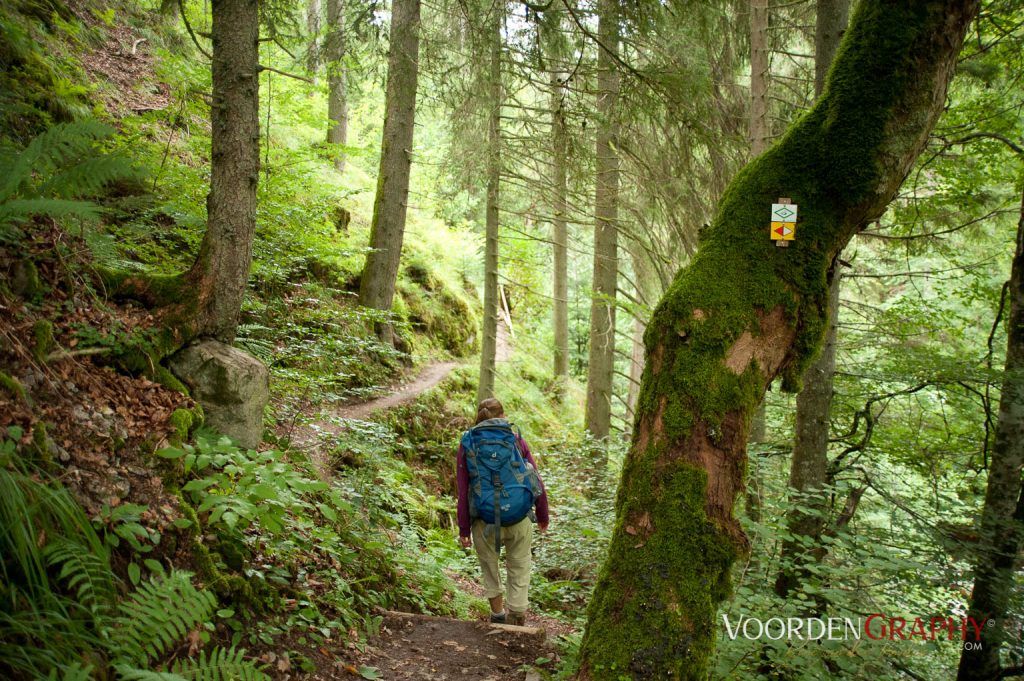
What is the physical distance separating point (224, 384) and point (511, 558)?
9.21 ft

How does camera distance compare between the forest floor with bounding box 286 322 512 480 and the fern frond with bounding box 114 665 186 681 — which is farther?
the forest floor with bounding box 286 322 512 480

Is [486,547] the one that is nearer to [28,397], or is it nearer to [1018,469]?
[28,397]

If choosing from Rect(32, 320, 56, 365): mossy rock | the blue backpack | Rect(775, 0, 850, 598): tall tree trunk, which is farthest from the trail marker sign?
Rect(32, 320, 56, 365): mossy rock

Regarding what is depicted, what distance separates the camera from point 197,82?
773 centimetres

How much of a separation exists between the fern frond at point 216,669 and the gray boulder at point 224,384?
1974 millimetres

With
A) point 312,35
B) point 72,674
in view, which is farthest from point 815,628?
point 312,35

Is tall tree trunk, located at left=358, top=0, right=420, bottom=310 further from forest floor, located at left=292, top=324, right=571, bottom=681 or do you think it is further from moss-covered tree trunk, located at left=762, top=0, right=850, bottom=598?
moss-covered tree trunk, located at left=762, top=0, right=850, bottom=598

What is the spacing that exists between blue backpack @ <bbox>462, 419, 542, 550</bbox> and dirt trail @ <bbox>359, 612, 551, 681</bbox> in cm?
81

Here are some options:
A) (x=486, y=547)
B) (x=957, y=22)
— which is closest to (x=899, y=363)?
(x=957, y=22)

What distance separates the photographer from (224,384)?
441 cm

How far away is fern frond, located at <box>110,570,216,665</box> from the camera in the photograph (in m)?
2.37

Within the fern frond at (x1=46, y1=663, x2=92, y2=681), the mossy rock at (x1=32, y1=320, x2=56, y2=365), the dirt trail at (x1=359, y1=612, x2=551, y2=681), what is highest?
the mossy rock at (x1=32, y1=320, x2=56, y2=365)

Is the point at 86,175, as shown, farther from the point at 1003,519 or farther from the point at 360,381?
the point at 360,381

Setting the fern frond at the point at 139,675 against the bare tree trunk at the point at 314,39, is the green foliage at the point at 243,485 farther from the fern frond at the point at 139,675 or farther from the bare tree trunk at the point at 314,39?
the bare tree trunk at the point at 314,39
